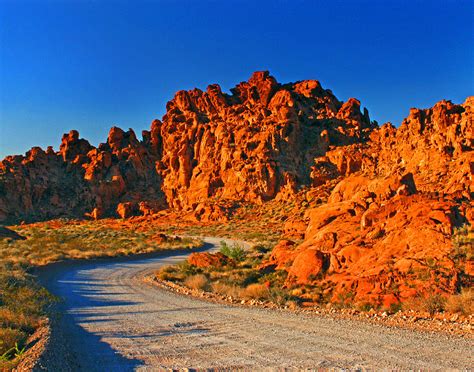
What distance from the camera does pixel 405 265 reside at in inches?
545

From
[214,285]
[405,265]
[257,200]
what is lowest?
[214,285]

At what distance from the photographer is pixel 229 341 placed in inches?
328

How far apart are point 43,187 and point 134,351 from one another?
100 metres

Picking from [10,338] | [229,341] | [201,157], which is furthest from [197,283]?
[201,157]

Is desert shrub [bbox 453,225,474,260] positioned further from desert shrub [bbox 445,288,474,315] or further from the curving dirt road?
the curving dirt road

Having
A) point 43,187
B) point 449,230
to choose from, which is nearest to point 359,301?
point 449,230

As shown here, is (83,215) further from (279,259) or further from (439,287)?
(439,287)

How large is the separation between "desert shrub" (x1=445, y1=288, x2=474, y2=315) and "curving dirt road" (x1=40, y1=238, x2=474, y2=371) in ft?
7.65

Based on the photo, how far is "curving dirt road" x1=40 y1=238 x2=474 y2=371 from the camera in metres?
6.88

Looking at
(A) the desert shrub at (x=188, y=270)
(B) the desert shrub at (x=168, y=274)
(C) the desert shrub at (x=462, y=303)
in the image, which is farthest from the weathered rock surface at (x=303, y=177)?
(B) the desert shrub at (x=168, y=274)

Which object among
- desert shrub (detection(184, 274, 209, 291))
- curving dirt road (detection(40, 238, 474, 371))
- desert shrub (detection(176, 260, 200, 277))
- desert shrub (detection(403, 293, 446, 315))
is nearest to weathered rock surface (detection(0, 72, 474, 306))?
desert shrub (detection(403, 293, 446, 315))

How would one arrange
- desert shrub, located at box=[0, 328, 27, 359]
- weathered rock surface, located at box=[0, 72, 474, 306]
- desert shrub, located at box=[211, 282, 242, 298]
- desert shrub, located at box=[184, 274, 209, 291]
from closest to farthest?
1. desert shrub, located at box=[0, 328, 27, 359]
2. weathered rock surface, located at box=[0, 72, 474, 306]
3. desert shrub, located at box=[211, 282, 242, 298]
4. desert shrub, located at box=[184, 274, 209, 291]

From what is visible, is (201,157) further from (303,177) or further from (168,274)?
(168,274)

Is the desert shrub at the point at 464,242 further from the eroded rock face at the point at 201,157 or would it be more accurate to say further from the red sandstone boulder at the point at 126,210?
the red sandstone boulder at the point at 126,210
